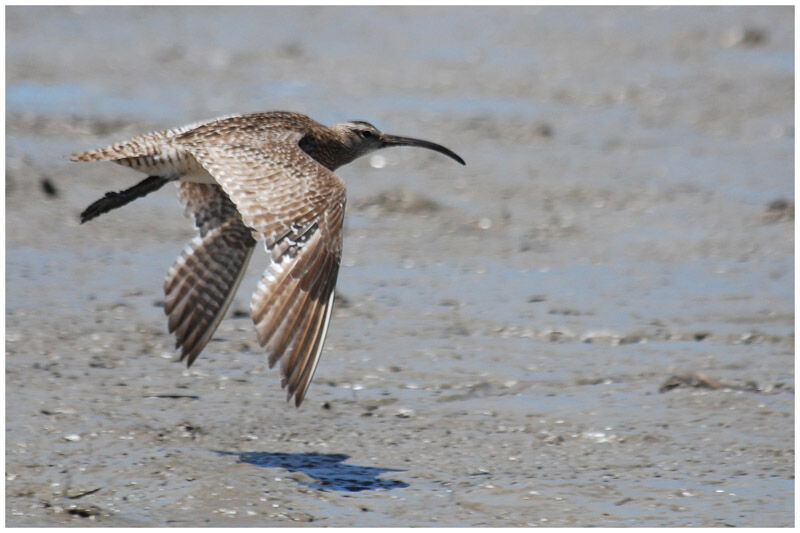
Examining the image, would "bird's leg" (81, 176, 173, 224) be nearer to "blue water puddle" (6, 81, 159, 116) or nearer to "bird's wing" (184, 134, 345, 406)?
"bird's wing" (184, 134, 345, 406)

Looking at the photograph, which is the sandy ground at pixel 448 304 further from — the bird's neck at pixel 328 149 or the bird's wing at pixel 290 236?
the bird's neck at pixel 328 149

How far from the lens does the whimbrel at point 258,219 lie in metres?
5.02

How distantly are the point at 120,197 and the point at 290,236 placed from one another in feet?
4.20

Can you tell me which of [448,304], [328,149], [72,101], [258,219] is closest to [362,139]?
[328,149]

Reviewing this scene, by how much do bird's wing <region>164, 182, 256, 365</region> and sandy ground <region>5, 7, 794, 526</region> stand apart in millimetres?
270

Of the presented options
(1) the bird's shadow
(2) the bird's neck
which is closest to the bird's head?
(2) the bird's neck

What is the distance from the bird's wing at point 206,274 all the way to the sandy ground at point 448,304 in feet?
0.89

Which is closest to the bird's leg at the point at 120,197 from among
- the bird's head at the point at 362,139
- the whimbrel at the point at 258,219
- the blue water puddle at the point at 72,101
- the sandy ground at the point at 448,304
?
the whimbrel at the point at 258,219

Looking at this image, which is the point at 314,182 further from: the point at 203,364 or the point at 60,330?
the point at 60,330

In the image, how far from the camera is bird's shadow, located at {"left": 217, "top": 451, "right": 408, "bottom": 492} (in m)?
5.16

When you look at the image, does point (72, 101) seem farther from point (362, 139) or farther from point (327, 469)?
point (327, 469)

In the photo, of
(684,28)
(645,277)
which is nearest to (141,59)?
(684,28)

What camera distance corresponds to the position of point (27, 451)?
530cm

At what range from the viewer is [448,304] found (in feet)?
24.3
